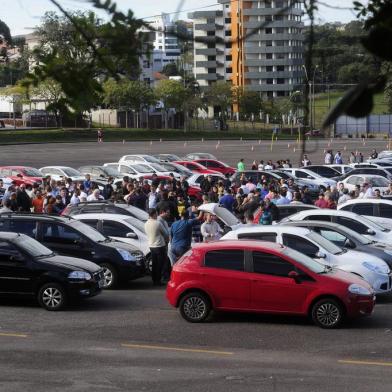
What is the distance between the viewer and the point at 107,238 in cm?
1995

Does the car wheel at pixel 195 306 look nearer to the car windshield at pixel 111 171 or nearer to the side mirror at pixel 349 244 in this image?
the side mirror at pixel 349 244

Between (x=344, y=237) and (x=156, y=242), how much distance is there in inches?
149

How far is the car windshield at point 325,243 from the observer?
1748 cm

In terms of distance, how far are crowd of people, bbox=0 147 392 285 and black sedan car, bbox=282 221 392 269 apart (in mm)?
2074

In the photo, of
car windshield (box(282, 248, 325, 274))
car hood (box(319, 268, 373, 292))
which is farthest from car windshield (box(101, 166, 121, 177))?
car hood (box(319, 268, 373, 292))

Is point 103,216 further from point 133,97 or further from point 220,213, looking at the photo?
point 133,97

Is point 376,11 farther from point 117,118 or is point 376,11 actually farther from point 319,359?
point 117,118

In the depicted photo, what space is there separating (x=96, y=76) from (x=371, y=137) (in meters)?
95.7

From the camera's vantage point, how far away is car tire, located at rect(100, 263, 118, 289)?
62.5 feet

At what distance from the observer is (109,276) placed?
19.2 metres

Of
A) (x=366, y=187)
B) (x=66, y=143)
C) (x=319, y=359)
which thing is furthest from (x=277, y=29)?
(x=66, y=143)

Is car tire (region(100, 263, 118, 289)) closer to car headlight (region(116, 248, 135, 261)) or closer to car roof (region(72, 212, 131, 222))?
car headlight (region(116, 248, 135, 261))

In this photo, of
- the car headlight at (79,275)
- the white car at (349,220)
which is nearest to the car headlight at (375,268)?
the white car at (349,220)

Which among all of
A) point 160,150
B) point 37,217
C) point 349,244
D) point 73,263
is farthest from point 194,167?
point 73,263
